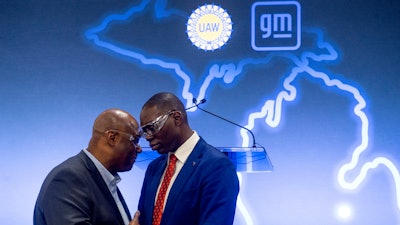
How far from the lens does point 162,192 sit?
2209mm

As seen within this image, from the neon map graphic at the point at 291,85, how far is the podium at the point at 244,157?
745mm

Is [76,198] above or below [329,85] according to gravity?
below

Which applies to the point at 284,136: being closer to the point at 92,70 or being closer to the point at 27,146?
the point at 92,70

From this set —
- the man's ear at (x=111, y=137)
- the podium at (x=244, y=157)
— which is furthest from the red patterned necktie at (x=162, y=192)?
the podium at (x=244, y=157)

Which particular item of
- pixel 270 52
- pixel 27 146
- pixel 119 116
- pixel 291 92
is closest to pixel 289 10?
pixel 270 52

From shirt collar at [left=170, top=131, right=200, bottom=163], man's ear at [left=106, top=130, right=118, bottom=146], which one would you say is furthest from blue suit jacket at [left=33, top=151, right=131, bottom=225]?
shirt collar at [left=170, top=131, right=200, bottom=163]

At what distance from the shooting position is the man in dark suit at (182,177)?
6.77ft

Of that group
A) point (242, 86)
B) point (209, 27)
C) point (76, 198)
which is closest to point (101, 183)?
point (76, 198)

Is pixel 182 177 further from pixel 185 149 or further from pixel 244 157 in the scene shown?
pixel 244 157

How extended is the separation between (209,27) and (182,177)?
2.61 metres

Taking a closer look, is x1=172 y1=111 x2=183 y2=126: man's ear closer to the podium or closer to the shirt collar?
the shirt collar

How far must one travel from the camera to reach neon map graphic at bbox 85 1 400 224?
14.3 feet

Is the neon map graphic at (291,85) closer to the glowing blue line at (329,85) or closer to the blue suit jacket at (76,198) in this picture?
the glowing blue line at (329,85)

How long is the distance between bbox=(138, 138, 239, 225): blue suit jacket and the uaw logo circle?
2.45m
